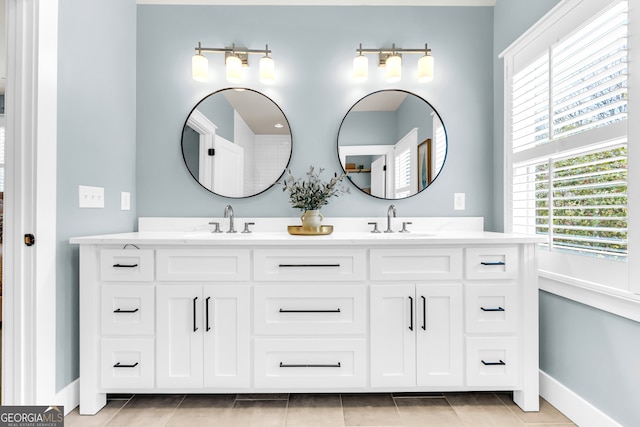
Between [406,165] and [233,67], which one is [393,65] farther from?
[233,67]

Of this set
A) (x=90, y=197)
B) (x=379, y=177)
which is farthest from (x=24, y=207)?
(x=379, y=177)

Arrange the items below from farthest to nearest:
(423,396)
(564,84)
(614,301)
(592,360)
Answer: (423,396), (564,84), (592,360), (614,301)

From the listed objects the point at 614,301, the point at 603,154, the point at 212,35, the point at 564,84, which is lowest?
the point at 614,301

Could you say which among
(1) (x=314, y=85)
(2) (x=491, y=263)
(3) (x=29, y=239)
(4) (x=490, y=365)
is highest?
(1) (x=314, y=85)

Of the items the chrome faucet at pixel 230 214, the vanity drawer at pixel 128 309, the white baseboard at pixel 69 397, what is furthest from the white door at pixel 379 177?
the white baseboard at pixel 69 397

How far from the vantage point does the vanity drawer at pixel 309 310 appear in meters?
1.72

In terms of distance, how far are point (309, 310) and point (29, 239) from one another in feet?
4.21

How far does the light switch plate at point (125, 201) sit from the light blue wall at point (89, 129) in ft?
0.10

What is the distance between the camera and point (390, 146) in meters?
2.37

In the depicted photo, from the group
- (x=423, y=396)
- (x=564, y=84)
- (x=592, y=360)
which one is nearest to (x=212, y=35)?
(x=564, y=84)

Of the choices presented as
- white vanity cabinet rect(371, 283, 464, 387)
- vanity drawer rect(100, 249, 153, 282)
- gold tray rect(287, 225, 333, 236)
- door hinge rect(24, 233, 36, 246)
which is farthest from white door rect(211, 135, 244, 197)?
white vanity cabinet rect(371, 283, 464, 387)

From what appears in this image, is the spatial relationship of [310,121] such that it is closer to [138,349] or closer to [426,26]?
[426,26]

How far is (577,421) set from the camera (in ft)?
5.29

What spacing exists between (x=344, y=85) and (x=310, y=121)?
333mm
